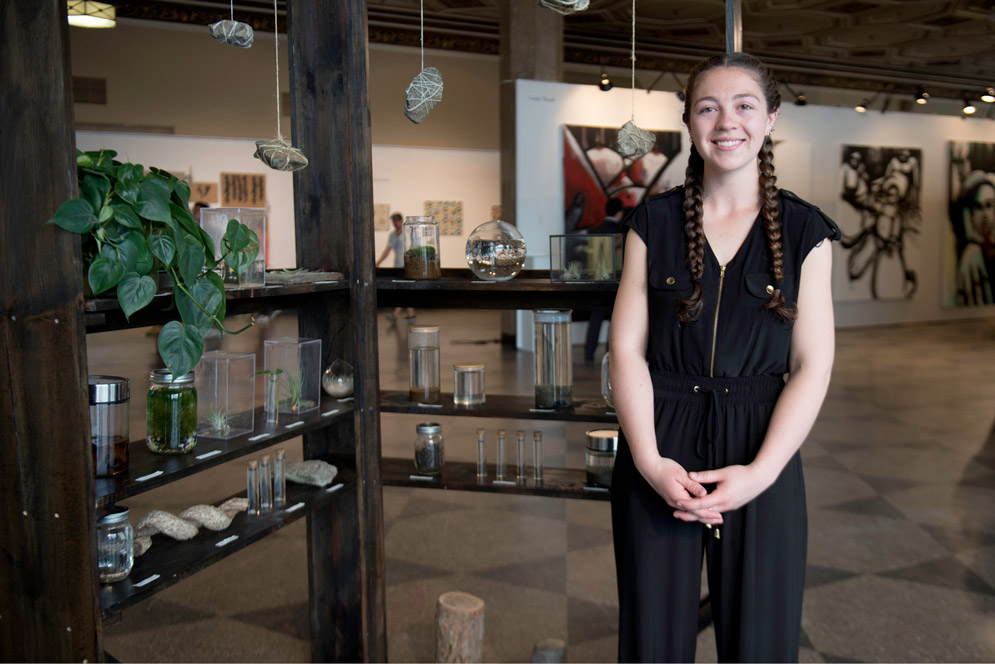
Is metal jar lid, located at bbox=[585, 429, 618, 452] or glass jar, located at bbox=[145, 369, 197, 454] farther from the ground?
glass jar, located at bbox=[145, 369, 197, 454]

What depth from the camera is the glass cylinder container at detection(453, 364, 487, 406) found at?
2916 millimetres

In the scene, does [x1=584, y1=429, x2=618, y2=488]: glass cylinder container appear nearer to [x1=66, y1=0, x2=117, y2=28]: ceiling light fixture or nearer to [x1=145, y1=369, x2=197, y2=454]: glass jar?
[x1=145, y1=369, x2=197, y2=454]: glass jar

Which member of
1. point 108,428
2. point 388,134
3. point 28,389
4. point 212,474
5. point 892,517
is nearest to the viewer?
point 28,389

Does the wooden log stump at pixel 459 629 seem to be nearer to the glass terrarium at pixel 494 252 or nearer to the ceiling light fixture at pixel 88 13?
the glass terrarium at pixel 494 252

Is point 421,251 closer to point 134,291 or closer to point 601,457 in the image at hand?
point 601,457

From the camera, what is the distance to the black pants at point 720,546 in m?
1.81

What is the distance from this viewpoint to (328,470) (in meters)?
2.71

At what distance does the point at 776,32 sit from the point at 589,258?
11796mm

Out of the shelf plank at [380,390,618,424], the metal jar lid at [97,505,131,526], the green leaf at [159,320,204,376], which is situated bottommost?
the metal jar lid at [97,505,131,526]

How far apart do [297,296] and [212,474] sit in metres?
2.78

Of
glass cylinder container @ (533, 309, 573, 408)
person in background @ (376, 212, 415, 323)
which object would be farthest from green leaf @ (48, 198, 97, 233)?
person in background @ (376, 212, 415, 323)

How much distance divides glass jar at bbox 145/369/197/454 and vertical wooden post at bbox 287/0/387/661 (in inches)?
26.5

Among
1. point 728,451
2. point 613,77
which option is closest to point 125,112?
point 613,77

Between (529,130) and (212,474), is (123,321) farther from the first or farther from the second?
(529,130)
